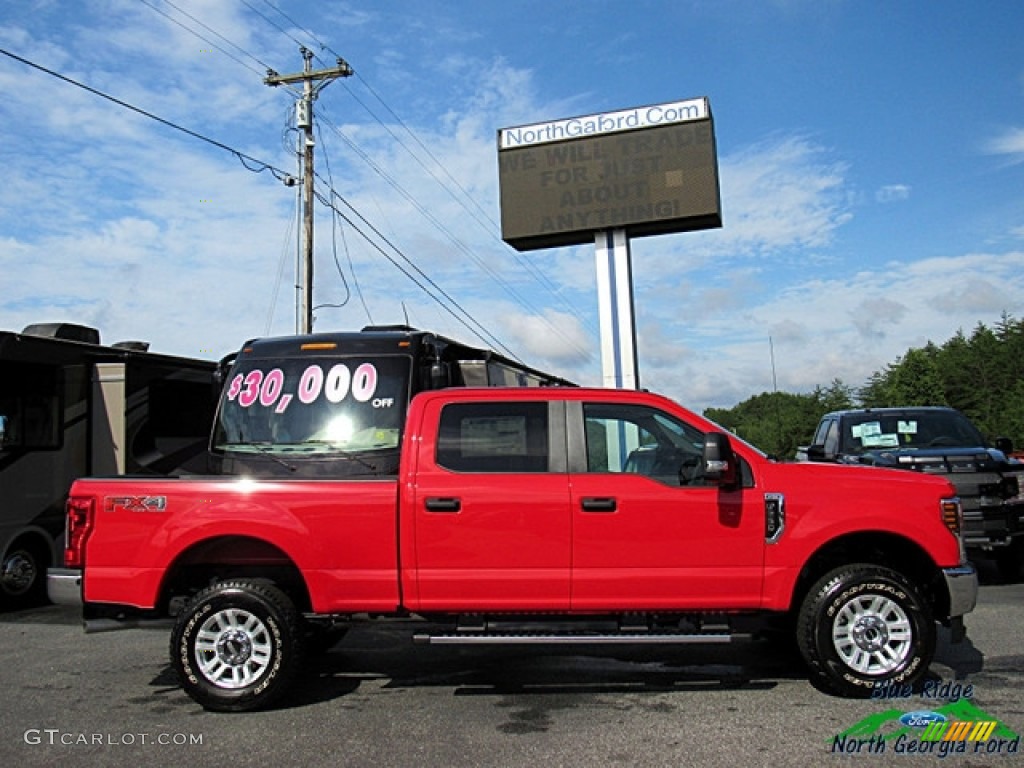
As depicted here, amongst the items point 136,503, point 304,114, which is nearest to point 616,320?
point 304,114

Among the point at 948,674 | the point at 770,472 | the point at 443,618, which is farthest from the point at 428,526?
the point at 948,674

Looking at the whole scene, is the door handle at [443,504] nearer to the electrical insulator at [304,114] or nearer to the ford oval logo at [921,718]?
the ford oval logo at [921,718]

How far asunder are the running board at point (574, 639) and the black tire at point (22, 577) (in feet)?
20.9

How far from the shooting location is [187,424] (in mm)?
13055

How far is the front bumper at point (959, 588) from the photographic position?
5355mm

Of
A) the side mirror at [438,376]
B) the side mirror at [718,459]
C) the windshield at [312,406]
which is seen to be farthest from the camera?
the side mirror at [438,376]

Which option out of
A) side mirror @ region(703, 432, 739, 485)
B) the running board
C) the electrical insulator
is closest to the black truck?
side mirror @ region(703, 432, 739, 485)

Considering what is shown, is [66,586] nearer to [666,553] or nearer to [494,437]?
[494,437]

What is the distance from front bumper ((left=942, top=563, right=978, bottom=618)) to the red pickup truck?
12mm

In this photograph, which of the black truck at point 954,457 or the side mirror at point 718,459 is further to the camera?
the black truck at point 954,457

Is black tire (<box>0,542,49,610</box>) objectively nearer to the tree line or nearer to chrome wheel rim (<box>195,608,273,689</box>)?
chrome wheel rim (<box>195,608,273,689</box>)

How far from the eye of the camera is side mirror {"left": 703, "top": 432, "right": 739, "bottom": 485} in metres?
5.22

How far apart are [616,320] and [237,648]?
1531 cm

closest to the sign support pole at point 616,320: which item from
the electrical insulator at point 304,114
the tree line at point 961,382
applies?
the electrical insulator at point 304,114
